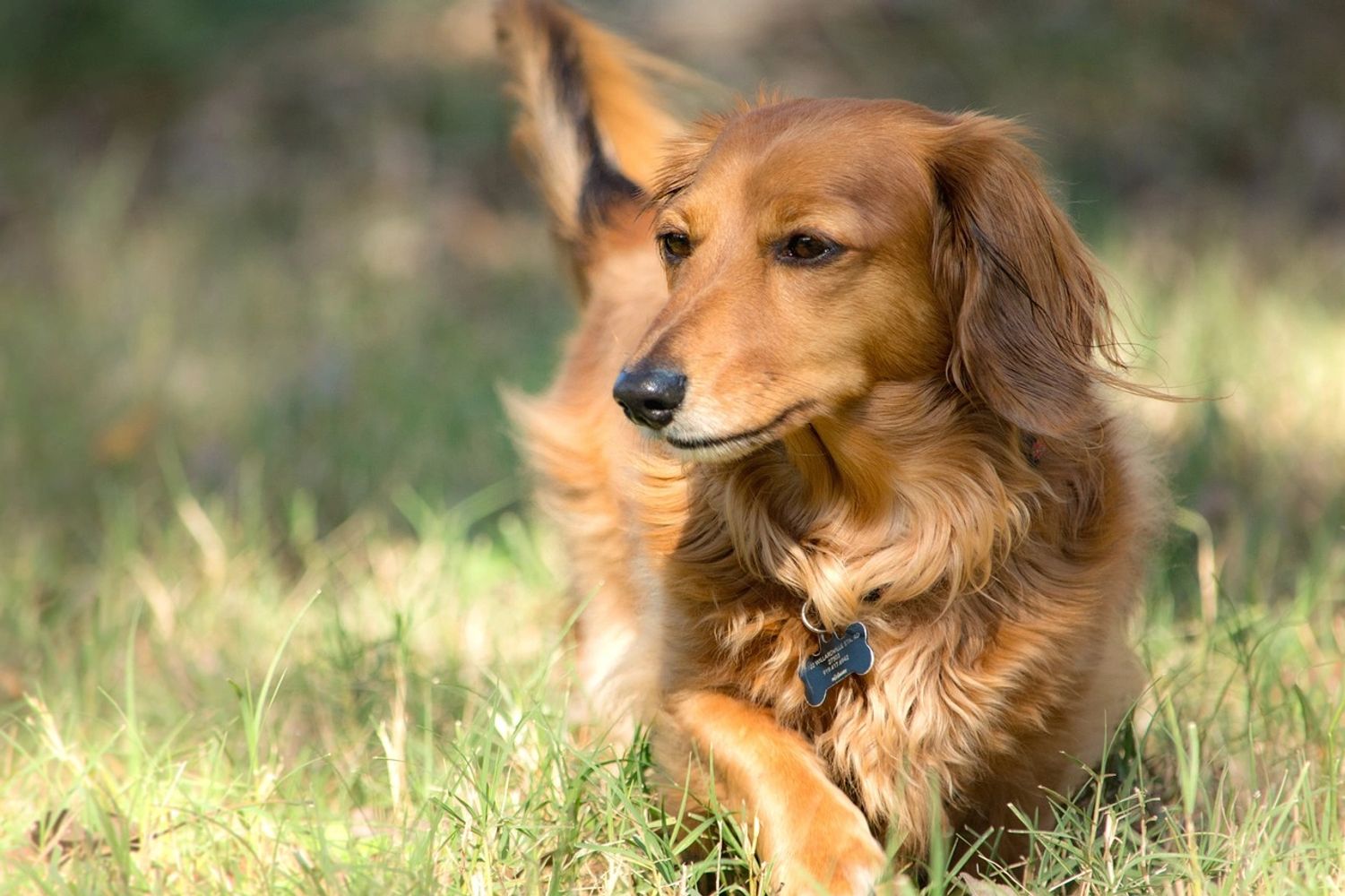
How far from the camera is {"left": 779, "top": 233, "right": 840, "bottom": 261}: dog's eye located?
86.7 inches

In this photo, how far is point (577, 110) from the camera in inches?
146

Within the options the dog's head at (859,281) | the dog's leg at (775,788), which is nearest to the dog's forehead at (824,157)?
the dog's head at (859,281)

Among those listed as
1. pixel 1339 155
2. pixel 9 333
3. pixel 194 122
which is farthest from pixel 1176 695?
pixel 194 122

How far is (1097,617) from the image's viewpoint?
2373mm

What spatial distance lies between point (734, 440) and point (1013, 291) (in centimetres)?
53

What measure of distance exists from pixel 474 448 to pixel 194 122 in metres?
4.08

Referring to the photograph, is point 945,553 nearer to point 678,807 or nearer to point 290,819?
point 678,807

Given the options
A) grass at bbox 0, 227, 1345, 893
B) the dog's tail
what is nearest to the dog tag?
grass at bbox 0, 227, 1345, 893

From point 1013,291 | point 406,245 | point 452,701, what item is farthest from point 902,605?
Answer: point 406,245

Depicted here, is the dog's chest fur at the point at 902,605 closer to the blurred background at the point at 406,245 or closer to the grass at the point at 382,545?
the grass at the point at 382,545

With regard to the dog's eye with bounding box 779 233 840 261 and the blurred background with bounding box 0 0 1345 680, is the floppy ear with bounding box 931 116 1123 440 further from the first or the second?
the blurred background with bounding box 0 0 1345 680

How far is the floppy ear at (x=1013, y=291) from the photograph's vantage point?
7.41 feet

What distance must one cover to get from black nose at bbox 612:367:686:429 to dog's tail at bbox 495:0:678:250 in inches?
64.1

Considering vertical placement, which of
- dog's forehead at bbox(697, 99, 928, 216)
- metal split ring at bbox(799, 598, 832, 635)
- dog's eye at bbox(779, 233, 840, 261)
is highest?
dog's forehead at bbox(697, 99, 928, 216)
